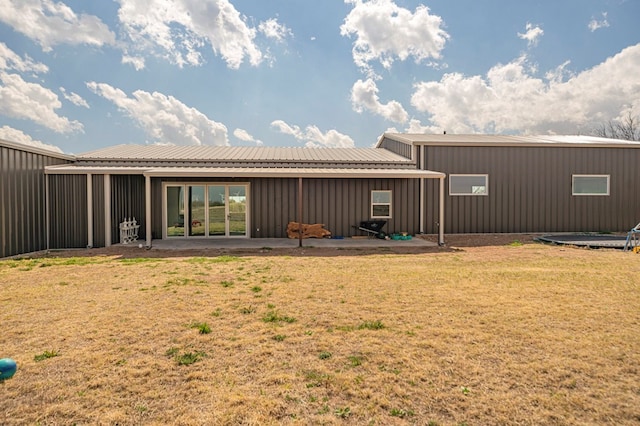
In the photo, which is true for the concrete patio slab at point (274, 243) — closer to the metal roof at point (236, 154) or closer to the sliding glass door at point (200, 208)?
the sliding glass door at point (200, 208)

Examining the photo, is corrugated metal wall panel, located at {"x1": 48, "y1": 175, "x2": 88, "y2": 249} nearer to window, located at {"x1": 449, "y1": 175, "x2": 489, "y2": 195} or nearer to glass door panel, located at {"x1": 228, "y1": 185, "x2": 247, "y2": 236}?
glass door panel, located at {"x1": 228, "y1": 185, "x2": 247, "y2": 236}

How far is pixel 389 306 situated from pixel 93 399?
3.44 m

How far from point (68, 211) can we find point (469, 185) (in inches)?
529

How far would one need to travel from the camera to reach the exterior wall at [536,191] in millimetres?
14578

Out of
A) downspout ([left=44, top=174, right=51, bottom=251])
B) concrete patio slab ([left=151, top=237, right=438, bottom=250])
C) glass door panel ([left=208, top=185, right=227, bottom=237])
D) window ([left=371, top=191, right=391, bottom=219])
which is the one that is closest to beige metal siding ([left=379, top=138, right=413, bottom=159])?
window ([left=371, top=191, right=391, bottom=219])

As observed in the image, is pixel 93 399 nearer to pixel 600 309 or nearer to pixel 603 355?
pixel 603 355

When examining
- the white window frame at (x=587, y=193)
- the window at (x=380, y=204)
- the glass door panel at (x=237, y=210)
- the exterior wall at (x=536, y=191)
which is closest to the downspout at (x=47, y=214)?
the glass door panel at (x=237, y=210)

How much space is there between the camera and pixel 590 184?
15.1m

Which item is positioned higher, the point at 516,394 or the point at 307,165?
the point at 307,165

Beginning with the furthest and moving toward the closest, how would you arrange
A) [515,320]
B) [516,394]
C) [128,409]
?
[515,320], [516,394], [128,409]

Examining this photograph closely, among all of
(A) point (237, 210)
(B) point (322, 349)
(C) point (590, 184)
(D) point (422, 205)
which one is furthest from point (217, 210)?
(C) point (590, 184)

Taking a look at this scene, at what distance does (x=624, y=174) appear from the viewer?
1521cm

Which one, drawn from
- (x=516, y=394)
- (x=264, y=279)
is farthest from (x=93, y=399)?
(x=264, y=279)

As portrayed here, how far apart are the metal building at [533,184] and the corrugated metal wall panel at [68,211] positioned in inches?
443
